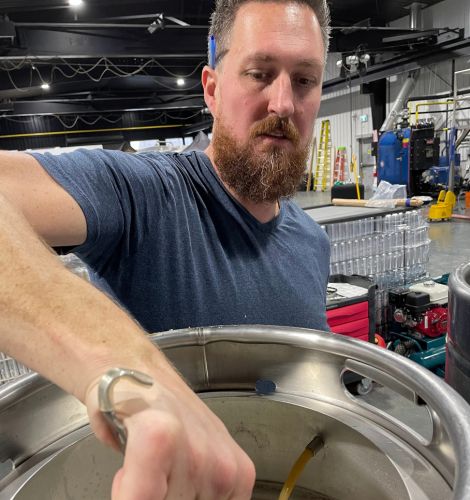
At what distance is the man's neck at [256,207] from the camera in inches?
35.8

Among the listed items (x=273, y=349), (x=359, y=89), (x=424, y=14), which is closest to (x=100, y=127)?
(x=359, y=89)

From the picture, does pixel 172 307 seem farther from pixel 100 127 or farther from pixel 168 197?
pixel 100 127

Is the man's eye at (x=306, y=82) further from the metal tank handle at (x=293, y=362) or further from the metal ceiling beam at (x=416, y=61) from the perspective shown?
the metal ceiling beam at (x=416, y=61)

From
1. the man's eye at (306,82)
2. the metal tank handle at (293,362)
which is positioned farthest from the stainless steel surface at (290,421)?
the man's eye at (306,82)

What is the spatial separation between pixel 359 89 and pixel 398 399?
9.57 m


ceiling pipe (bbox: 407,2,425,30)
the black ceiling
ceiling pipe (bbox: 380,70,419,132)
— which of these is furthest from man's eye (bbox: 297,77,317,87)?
ceiling pipe (bbox: 380,70,419,132)

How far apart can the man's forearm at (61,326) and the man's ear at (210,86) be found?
72cm

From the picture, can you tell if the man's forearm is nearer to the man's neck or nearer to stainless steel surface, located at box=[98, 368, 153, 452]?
stainless steel surface, located at box=[98, 368, 153, 452]

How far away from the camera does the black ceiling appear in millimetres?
4484

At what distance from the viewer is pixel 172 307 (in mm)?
800

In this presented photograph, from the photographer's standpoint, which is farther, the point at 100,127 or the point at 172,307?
the point at 100,127

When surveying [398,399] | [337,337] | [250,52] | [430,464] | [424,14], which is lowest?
[398,399]

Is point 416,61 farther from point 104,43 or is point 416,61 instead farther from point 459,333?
point 459,333

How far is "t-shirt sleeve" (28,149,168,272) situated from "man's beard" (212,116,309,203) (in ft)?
0.51
